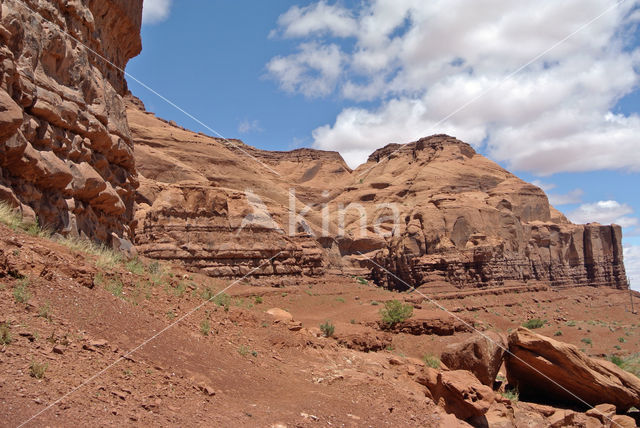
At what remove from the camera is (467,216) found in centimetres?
4712

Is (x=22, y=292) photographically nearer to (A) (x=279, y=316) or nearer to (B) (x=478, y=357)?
(A) (x=279, y=316)

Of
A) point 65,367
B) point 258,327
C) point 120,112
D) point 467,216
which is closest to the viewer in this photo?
point 65,367

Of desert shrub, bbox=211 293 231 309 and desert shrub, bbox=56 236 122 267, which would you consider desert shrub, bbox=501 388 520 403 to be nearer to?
desert shrub, bbox=211 293 231 309

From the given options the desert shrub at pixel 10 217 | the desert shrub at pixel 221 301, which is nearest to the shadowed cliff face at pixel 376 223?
the desert shrub at pixel 221 301

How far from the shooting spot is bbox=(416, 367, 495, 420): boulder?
9789 millimetres

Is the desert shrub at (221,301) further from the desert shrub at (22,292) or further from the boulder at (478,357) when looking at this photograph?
the boulder at (478,357)

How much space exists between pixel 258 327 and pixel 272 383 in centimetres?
249

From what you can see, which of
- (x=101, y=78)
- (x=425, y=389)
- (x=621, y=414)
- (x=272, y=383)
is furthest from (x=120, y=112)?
(x=621, y=414)

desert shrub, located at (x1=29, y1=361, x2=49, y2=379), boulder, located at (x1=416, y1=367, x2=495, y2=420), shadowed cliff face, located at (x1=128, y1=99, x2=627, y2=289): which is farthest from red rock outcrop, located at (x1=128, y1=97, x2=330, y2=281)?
desert shrub, located at (x1=29, y1=361, x2=49, y2=379)

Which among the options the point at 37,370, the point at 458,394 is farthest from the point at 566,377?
the point at 37,370

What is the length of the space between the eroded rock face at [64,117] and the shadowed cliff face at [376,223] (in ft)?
44.5

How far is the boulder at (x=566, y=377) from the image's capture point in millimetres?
12352

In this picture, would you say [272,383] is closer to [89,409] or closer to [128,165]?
[89,409]

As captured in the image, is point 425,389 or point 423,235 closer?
point 425,389
